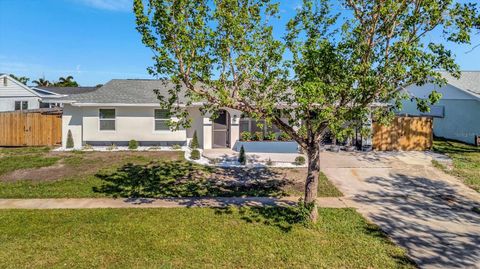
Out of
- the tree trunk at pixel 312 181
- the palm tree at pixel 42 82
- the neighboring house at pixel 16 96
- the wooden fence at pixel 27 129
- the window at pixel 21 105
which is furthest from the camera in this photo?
the palm tree at pixel 42 82

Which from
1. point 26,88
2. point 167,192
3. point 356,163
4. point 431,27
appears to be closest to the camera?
A: point 431,27

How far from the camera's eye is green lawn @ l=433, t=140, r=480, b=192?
43.4 feet

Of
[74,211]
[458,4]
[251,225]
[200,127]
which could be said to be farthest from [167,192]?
[458,4]

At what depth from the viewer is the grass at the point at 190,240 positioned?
632 cm

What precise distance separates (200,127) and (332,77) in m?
12.8

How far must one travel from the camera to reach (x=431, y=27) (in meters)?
7.30

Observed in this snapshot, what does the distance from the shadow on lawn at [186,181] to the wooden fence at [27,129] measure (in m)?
9.48

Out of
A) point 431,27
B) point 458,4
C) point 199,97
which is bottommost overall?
point 199,97

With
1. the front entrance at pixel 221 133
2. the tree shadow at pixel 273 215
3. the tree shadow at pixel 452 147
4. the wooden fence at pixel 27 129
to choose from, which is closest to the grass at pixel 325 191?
the tree shadow at pixel 273 215

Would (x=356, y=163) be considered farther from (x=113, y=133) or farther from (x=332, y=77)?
(x=113, y=133)

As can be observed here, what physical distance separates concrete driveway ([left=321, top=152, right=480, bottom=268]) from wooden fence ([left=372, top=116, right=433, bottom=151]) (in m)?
1.86

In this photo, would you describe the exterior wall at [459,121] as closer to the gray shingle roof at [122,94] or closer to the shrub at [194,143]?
the shrub at [194,143]

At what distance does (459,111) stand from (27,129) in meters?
30.2

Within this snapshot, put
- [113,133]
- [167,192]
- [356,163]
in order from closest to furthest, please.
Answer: [167,192] → [356,163] → [113,133]
